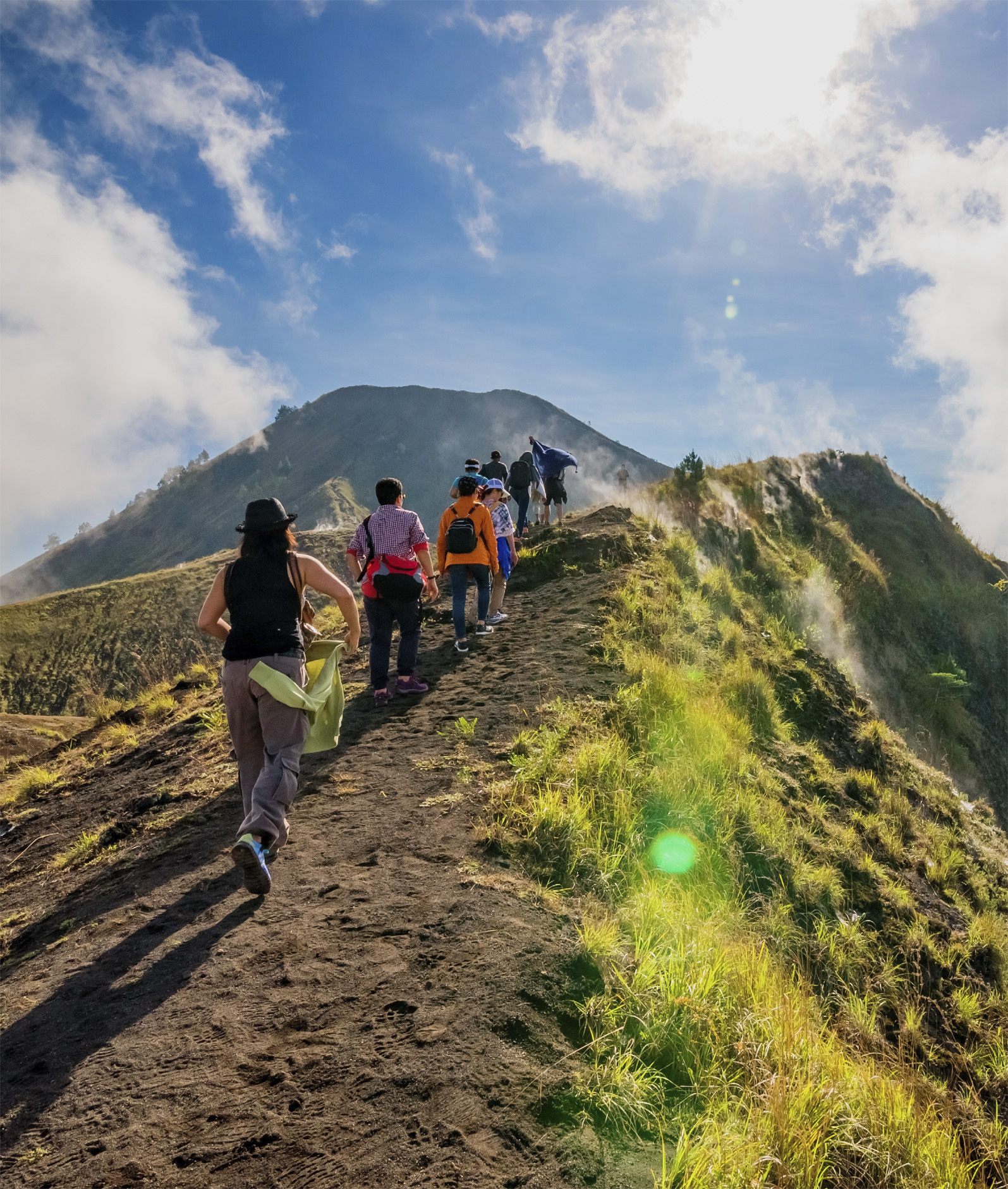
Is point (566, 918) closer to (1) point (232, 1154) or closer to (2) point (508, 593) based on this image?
(1) point (232, 1154)

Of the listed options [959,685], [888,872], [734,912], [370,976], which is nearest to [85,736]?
[370,976]

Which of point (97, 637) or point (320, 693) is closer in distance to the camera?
point (320, 693)

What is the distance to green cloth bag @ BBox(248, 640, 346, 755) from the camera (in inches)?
148

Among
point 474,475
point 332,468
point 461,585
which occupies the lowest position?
point 461,585

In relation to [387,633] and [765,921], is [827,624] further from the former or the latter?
[765,921]

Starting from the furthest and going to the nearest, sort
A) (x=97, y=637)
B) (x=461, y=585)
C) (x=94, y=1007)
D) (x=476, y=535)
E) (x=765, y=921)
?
(x=97, y=637), (x=461, y=585), (x=476, y=535), (x=765, y=921), (x=94, y=1007)

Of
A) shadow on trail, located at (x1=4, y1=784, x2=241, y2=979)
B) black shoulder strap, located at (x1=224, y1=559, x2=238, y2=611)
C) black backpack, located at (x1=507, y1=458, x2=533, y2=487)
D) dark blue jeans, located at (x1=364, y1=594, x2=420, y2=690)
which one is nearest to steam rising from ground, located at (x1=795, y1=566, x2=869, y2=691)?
black backpack, located at (x1=507, y1=458, x2=533, y2=487)

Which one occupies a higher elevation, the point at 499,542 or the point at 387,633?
the point at 499,542

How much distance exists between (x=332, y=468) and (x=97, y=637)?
336 ft

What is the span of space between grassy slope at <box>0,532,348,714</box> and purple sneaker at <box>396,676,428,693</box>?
92.7 feet

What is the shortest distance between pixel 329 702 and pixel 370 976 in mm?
1752

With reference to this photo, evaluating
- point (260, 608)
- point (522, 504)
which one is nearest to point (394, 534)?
point (260, 608)

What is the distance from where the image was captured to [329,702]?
4.35 m

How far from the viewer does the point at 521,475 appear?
571 inches
